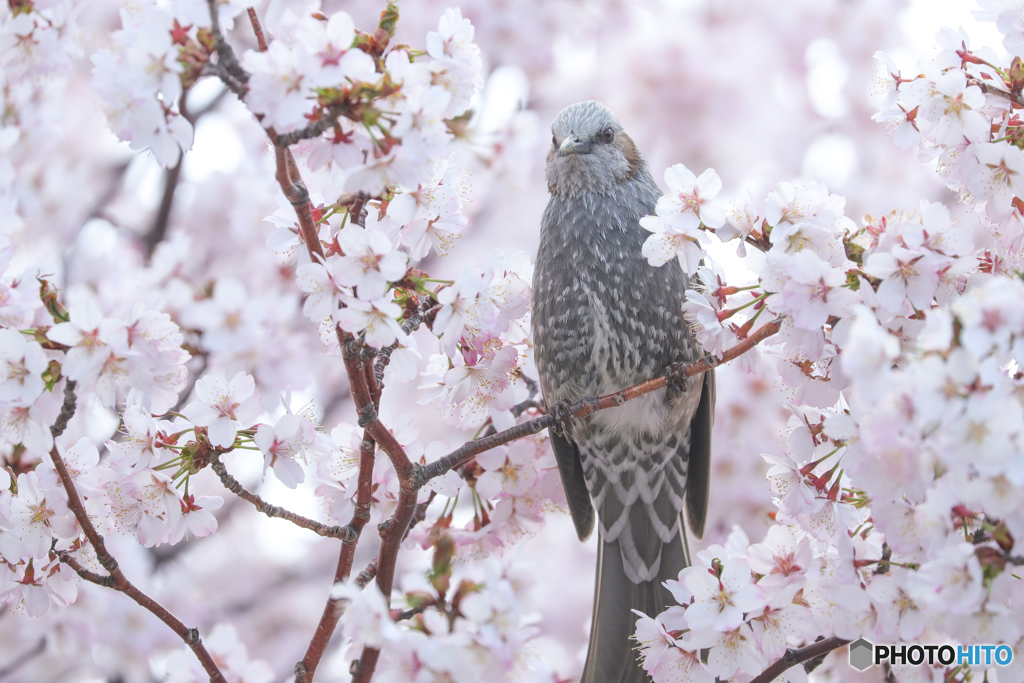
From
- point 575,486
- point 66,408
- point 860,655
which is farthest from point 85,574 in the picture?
point 860,655

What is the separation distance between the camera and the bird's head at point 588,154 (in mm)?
2156

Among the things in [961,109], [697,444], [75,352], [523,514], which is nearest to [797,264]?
[961,109]

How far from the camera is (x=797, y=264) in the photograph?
3.67ft

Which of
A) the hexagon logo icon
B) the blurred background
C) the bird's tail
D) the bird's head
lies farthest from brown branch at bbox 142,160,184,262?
the hexagon logo icon

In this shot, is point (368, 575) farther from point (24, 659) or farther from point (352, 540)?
point (24, 659)

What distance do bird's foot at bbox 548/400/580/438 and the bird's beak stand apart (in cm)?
71

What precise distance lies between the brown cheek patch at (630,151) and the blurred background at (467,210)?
15.2 inches

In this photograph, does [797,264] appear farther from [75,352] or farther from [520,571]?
[75,352]

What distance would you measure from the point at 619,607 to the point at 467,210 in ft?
Result: 4.28

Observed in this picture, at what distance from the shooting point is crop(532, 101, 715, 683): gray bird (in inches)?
77.0

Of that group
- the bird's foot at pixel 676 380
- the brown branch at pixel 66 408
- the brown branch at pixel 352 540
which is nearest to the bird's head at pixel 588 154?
the bird's foot at pixel 676 380

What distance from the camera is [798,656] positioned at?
1.31m

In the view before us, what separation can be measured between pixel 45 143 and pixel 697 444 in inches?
85.7

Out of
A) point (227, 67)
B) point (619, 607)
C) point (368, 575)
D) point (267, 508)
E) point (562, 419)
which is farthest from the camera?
point (619, 607)
